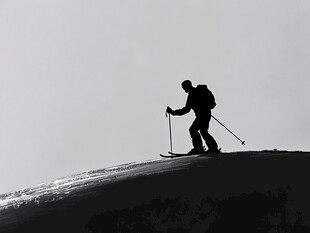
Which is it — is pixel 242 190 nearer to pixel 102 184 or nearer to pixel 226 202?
Result: pixel 226 202

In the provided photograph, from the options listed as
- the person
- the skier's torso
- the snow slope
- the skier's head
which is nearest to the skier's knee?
the person

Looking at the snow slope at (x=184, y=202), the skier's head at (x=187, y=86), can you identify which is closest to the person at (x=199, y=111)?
the skier's head at (x=187, y=86)

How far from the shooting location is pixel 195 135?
20.9 m

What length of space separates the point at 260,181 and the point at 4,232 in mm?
6670

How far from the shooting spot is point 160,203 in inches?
608

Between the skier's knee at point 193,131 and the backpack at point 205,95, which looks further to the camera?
the skier's knee at point 193,131

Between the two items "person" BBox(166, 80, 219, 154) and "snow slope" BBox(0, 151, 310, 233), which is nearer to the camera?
"snow slope" BBox(0, 151, 310, 233)

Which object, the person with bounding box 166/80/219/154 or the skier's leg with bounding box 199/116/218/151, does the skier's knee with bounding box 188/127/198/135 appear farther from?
the skier's leg with bounding box 199/116/218/151

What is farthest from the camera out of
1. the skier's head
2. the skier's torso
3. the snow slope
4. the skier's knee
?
the skier's knee

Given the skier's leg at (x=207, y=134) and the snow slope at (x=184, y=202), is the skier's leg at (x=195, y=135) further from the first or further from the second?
the snow slope at (x=184, y=202)

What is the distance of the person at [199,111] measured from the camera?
20672mm

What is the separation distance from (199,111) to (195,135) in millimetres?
820

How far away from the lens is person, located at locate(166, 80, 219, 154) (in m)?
20.7

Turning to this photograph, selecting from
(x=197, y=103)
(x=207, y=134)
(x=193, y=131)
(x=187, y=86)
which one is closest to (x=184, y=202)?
(x=193, y=131)
